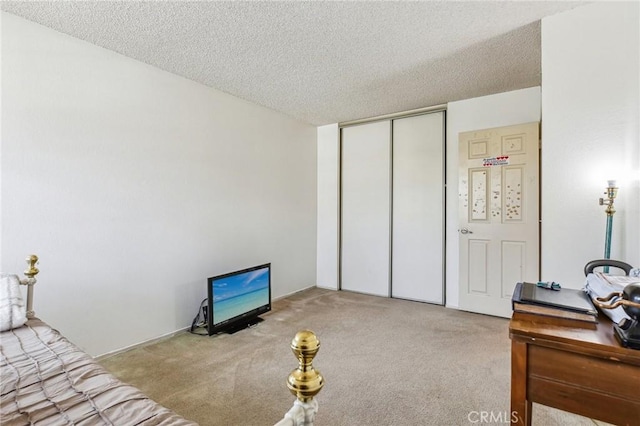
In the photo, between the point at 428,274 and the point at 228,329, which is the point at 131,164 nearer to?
the point at 228,329

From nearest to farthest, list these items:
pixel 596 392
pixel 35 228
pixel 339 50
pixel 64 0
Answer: pixel 596 392 → pixel 64 0 → pixel 35 228 → pixel 339 50

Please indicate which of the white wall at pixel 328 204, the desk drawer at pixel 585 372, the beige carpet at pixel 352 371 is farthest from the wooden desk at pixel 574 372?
the white wall at pixel 328 204

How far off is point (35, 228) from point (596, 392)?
10.3ft

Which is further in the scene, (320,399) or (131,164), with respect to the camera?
(131,164)

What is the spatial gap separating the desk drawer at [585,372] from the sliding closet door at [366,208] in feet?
11.2

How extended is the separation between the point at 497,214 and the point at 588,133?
5.20ft

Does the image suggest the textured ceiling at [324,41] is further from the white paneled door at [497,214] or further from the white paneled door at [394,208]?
the white paneled door at [394,208]

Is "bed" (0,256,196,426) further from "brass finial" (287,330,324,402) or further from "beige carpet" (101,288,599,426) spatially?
"beige carpet" (101,288,599,426)

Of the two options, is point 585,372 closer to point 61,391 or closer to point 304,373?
point 304,373

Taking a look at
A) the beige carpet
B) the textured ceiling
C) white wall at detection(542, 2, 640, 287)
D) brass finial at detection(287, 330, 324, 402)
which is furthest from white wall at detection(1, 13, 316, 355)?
white wall at detection(542, 2, 640, 287)

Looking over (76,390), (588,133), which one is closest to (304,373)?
(76,390)

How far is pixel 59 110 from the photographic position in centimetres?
234

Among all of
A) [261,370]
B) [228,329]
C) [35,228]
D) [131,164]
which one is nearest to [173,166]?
[131,164]

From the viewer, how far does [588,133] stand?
2.06 metres
